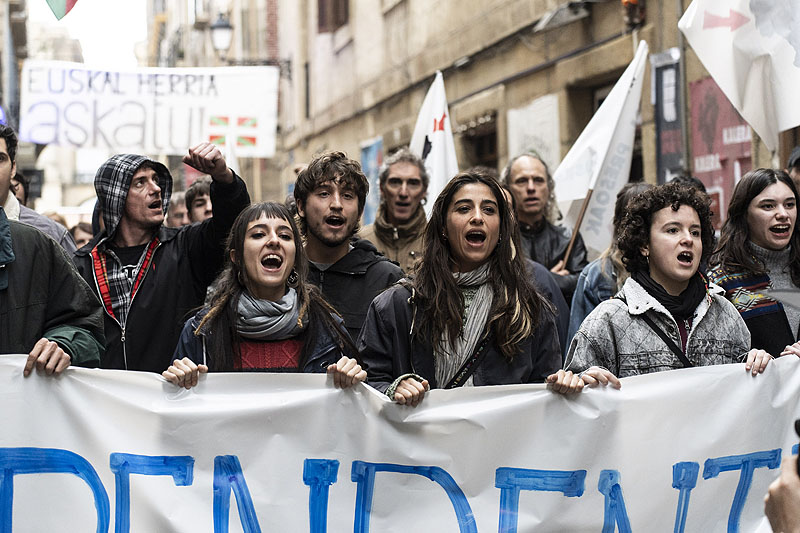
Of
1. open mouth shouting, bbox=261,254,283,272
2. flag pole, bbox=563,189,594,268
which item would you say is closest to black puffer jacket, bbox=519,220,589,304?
flag pole, bbox=563,189,594,268

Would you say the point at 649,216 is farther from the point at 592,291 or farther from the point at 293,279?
the point at 293,279

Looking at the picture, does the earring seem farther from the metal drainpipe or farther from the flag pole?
the metal drainpipe

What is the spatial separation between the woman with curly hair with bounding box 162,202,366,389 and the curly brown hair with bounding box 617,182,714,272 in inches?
39.8

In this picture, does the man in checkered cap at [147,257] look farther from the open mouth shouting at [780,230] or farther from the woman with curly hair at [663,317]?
the open mouth shouting at [780,230]

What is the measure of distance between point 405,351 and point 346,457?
0.38 m

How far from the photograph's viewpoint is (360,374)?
3691mm

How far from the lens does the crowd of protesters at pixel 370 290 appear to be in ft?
12.3

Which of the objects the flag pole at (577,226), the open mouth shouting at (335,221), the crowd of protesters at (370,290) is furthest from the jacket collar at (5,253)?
the flag pole at (577,226)

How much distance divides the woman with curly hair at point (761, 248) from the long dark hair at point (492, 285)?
102 cm

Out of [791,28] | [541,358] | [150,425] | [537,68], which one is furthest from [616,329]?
[537,68]

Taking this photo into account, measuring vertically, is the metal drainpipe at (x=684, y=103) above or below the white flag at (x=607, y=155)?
above

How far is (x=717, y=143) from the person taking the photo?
8219 millimetres

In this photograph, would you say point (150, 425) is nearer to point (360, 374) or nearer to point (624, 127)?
point (360, 374)

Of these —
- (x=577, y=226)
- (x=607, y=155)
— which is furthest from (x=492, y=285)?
(x=607, y=155)
